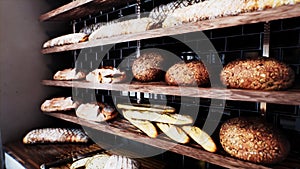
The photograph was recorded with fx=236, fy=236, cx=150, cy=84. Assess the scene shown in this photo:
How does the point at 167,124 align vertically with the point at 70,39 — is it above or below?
below

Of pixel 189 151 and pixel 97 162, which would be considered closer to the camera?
pixel 189 151

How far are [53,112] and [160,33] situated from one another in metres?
1.11

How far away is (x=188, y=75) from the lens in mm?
863

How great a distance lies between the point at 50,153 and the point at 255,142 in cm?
122

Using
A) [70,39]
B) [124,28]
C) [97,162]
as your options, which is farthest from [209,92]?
[70,39]

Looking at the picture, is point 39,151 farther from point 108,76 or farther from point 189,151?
point 189,151

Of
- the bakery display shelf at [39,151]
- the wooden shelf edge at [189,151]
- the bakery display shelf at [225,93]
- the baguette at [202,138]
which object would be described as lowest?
the bakery display shelf at [39,151]

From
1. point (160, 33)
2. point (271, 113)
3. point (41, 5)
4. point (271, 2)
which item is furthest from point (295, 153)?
point (41, 5)

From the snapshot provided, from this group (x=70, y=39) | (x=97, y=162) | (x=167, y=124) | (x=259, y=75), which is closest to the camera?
(x=259, y=75)

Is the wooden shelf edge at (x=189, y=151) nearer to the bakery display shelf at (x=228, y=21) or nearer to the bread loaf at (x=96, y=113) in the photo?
the bread loaf at (x=96, y=113)

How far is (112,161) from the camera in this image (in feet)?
3.67

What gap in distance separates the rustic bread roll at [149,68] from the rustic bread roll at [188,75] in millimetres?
114

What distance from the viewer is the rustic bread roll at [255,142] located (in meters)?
0.70

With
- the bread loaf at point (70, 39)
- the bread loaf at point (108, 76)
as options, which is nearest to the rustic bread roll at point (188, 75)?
the bread loaf at point (108, 76)
